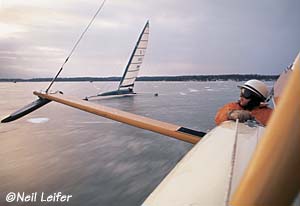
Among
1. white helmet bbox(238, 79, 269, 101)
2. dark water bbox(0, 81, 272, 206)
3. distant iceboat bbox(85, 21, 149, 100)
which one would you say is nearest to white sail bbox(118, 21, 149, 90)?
distant iceboat bbox(85, 21, 149, 100)

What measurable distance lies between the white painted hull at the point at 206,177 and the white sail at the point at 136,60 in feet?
80.8

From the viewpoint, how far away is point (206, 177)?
56.5 inches

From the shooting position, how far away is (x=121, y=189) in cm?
480

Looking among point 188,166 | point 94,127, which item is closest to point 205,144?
point 188,166

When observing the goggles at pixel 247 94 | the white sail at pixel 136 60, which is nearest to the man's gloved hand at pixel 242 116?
the goggles at pixel 247 94

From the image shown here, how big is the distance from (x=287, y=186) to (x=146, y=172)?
5390 millimetres

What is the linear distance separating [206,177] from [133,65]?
2630cm

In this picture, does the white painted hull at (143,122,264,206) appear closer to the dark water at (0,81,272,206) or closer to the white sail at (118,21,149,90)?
the dark water at (0,81,272,206)

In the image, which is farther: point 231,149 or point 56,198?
point 56,198

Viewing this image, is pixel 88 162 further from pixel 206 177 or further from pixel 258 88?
pixel 206 177

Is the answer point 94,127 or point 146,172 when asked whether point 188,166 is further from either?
point 94,127

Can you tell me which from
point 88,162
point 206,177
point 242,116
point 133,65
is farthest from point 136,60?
point 206,177

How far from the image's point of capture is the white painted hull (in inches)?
47.3

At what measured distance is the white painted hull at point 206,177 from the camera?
3.94ft
